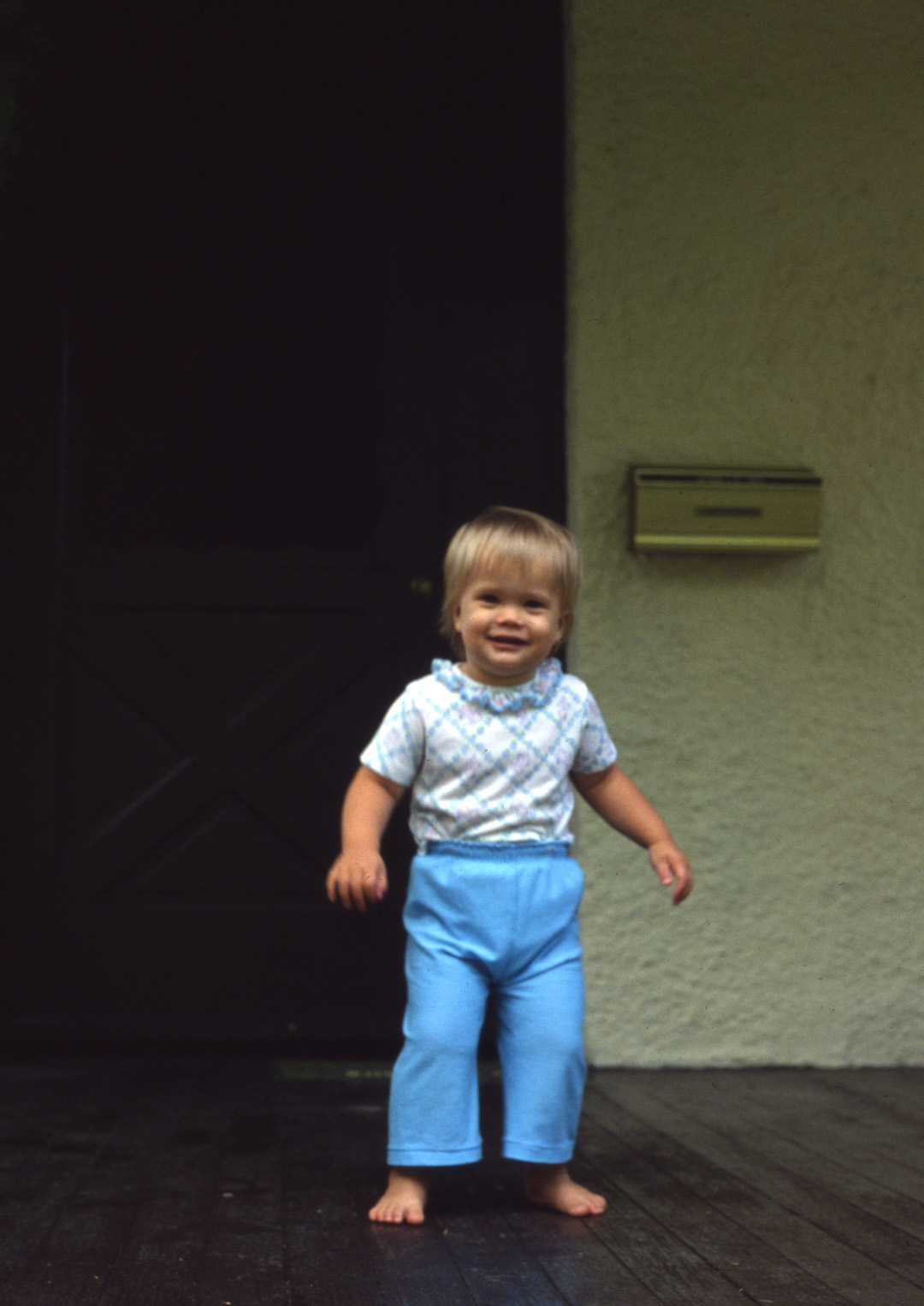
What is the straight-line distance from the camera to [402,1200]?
2.44m

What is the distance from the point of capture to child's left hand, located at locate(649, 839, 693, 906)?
2.51 metres

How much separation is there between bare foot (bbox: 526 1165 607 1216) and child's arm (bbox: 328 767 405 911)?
1.86ft

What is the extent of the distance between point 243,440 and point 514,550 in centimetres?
168

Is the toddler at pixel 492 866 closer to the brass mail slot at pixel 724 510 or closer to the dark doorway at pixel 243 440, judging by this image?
the brass mail slot at pixel 724 510

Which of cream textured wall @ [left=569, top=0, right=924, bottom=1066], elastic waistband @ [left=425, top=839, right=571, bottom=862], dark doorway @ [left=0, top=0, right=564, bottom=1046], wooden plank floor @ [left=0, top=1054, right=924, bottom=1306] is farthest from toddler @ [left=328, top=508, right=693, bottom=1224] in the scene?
dark doorway @ [left=0, top=0, right=564, bottom=1046]

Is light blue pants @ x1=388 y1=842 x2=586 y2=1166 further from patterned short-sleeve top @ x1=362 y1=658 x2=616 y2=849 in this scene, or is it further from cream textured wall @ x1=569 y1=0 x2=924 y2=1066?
cream textured wall @ x1=569 y1=0 x2=924 y2=1066

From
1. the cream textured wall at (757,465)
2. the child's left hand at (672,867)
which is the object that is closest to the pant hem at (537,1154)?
the child's left hand at (672,867)

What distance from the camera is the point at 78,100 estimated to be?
12.8ft

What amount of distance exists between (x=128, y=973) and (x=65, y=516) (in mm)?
1250

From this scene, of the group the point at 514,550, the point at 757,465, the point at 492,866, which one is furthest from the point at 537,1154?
the point at 757,465

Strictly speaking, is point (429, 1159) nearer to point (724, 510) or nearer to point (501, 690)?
point (501, 690)

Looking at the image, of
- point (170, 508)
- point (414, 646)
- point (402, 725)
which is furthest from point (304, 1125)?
point (170, 508)

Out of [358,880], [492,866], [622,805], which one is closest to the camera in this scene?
[358,880]

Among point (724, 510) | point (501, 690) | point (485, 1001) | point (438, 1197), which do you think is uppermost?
point (724, 510)
